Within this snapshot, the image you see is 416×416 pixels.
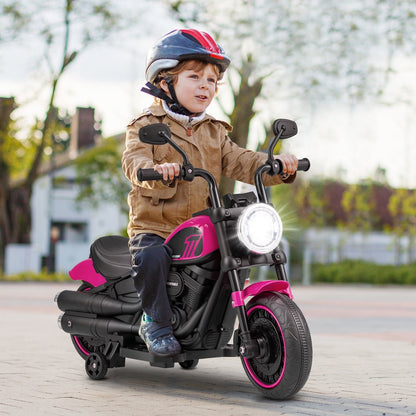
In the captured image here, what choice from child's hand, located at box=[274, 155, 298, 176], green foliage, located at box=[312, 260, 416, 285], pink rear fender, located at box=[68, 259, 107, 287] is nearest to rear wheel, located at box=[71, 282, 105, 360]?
pink rear fender, located at box=[68, 259, 107, 287]

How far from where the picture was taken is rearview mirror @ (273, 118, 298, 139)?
4.61m

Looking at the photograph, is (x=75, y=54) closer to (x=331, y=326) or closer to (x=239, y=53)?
(x=239, y=53)

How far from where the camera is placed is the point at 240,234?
4332 mm

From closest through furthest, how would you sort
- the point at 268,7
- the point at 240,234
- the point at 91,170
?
the point at 240,234 < the point at 268,7 < the point at 91,170

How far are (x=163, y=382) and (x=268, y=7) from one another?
12102 millimetres

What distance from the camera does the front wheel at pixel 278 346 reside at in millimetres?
4332

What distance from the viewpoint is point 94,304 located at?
18.0 ft

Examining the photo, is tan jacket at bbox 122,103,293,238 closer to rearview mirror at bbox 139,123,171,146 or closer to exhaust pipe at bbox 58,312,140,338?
rearview mirror at bbox 139,123,171,146

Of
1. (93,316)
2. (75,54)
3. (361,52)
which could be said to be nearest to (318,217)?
(75,54)

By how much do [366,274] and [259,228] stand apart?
96.4 feet

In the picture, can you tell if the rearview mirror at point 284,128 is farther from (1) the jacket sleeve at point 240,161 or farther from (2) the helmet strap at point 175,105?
(2) the helmet strap at point 175,105

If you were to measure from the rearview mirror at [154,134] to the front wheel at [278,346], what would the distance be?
1039mm

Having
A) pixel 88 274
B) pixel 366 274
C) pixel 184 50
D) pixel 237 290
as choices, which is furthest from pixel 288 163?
pixel 366 274

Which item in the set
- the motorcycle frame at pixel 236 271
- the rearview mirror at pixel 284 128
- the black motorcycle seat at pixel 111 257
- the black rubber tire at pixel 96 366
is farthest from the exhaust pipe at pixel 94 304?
the rearview mirror at pixel 284 128
